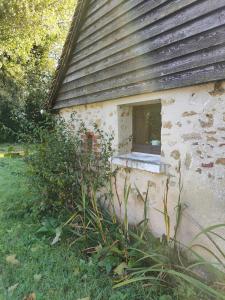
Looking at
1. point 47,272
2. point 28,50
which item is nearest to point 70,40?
point 47,272

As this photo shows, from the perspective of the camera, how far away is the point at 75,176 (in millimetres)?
4668

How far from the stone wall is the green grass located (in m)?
0.97

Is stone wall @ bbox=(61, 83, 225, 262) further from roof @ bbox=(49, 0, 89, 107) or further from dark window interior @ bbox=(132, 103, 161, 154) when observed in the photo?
roof @ bbox=(49, 0, 89, 107)

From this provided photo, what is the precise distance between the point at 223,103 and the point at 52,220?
10.6ft

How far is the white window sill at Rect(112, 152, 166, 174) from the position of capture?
3.75 metres

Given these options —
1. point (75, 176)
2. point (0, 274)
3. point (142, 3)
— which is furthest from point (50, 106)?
point (0, 274)

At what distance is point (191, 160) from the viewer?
11.0 feet

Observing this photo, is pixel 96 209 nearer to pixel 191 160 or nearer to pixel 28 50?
pixel 191 160

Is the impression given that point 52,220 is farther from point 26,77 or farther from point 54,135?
point 26,77

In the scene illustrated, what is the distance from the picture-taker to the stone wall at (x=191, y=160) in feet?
10.1

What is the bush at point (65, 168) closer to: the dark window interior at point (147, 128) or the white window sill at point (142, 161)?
the white window sill at point (142, 161)

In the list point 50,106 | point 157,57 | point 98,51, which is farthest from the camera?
point 50,106

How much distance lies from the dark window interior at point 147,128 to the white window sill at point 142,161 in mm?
90

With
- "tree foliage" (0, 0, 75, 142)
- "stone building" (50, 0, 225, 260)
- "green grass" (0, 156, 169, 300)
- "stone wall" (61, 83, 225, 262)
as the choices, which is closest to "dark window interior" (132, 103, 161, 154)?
"stone building" (50, 0, 225, 260)
